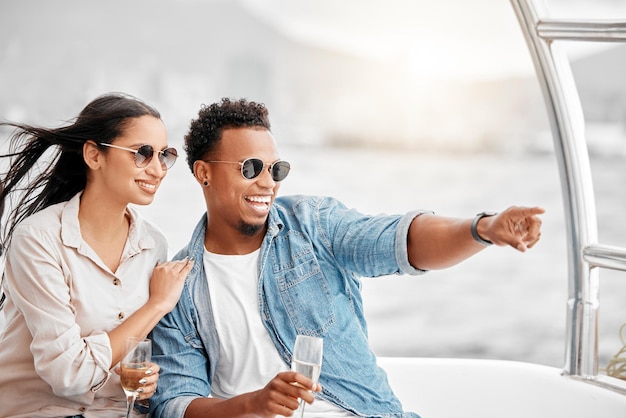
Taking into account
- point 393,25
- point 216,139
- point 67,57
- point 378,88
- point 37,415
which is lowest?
point 37,415

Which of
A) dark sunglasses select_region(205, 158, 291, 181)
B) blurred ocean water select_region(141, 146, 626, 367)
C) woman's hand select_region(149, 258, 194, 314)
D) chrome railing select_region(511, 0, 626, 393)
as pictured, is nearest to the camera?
woman's hand select_region(149, 258, 194, 314)

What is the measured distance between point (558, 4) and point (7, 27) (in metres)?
8.75

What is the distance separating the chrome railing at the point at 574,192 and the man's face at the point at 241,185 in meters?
1.08

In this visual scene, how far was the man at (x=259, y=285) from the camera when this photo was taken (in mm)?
2721

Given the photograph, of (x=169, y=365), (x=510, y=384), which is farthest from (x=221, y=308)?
(x=510, y=384)

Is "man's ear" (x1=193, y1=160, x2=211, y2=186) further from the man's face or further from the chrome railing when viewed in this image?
the chrome railing

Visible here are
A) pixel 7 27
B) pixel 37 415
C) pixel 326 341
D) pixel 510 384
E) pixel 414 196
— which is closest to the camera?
pixel 37 415

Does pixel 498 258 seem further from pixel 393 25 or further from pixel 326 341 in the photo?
pixel 326 341

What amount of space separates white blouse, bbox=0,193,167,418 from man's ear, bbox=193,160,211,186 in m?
0.30

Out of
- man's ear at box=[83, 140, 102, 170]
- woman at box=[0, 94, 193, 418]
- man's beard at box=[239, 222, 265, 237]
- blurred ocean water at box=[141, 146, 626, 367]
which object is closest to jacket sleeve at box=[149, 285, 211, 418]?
woman at box=[0, 94, 193, 418]

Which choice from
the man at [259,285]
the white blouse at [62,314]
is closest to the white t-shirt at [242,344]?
the man at [259,285]

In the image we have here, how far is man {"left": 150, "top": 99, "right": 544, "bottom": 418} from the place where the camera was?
2721 millimetres

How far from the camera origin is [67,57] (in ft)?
35.5

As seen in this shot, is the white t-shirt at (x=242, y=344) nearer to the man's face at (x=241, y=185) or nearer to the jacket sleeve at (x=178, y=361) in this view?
the jacket sleeve at (x=178, y=361)
